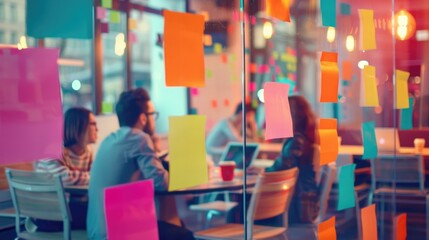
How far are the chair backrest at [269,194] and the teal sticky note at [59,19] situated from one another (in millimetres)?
1760

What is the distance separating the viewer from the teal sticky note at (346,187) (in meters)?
2.66

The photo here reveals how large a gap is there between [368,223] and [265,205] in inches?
22.4

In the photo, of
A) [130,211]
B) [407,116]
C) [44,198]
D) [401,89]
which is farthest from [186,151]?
[407,116]

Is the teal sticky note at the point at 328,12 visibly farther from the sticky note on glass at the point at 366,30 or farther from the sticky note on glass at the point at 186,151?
the sticky note on glass at the point at 186,151

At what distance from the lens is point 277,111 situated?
2.20m

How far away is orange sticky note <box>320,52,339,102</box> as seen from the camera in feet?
7.93

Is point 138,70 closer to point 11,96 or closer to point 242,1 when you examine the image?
point 242,1

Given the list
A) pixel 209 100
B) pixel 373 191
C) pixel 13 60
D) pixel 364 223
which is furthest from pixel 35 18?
pixel 209 100

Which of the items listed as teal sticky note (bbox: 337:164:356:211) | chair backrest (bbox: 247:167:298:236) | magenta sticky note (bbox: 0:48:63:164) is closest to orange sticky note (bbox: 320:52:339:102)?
teal sticky note (bbox: 337:164:356:211)

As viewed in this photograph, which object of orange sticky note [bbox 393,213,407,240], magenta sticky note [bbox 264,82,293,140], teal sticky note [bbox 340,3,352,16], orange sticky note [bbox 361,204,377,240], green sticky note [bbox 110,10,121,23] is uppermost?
green sticky note [bbox 110,10,121,23]

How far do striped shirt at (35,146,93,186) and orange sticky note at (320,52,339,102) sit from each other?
1.53 metres

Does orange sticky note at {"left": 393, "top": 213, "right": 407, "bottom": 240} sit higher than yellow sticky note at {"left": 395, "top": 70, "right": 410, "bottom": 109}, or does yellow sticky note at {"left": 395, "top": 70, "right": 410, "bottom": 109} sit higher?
yellow sticky note at {"left": 395, "top": 70, "right": 410, "bottom": 109}

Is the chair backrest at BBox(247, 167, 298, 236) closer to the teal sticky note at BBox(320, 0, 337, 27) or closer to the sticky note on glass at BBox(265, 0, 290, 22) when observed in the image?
the teal sticky note at BBox(320, 0, 337, 27)

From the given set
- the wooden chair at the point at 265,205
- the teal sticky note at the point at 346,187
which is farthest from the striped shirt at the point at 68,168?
the teal sticky note at the point at 346,187
